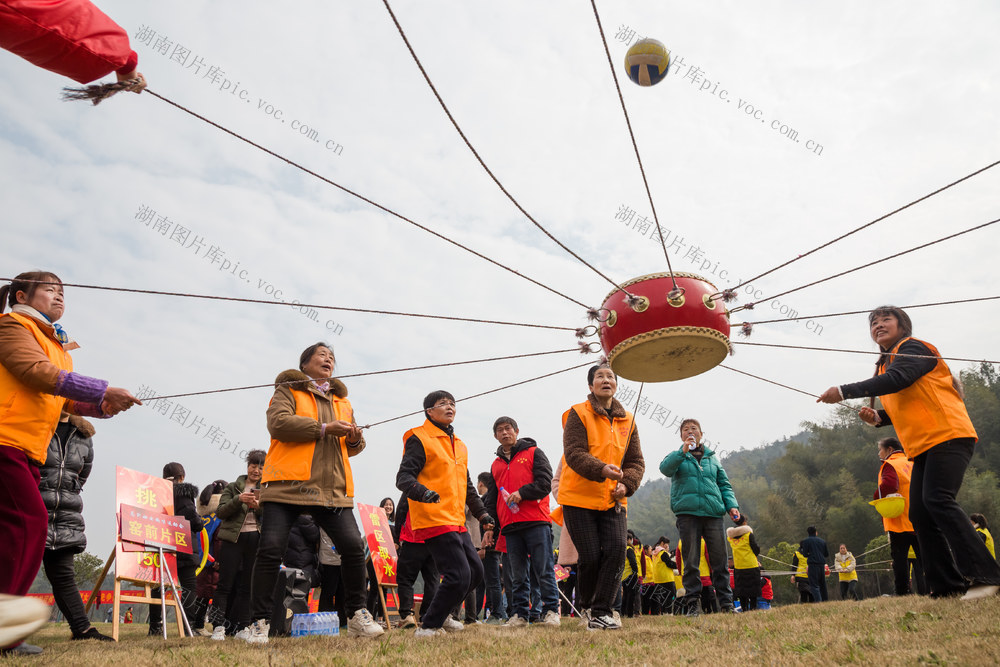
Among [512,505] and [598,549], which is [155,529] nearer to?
[512,505]

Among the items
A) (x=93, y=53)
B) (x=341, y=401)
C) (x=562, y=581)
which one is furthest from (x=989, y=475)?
(x=93, y=53)

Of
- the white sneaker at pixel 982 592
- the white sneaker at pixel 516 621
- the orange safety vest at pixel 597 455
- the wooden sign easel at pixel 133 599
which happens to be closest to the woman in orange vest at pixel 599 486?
the orange safety vest at pixel 597 455

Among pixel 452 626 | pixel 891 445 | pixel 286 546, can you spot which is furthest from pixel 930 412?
pixel 286 546

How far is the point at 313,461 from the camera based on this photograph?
4.59 m

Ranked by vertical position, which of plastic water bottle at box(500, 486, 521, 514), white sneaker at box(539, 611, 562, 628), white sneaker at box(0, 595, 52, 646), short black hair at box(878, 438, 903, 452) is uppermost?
short black hair at box(878, 438, 903, 452)

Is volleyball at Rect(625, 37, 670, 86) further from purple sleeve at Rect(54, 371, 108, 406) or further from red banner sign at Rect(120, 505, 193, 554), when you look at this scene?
red banner sign at Rect(120, 505, 193, 554)

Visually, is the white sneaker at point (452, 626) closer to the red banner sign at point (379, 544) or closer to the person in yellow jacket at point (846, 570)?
the red banner sign at point (379, 544)

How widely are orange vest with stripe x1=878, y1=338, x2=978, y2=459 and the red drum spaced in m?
1.43

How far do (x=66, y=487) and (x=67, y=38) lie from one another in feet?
10.1

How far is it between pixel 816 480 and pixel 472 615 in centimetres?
4652

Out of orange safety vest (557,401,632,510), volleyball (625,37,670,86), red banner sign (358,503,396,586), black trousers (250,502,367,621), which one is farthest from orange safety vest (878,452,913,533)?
black trousers (250,502,367,621)

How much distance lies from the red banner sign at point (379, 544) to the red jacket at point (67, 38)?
19.9ft

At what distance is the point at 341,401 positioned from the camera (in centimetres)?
516

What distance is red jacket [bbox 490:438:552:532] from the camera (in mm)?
6500
